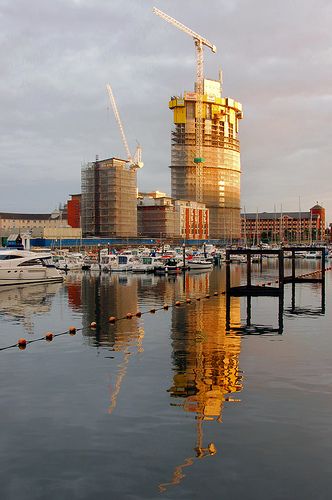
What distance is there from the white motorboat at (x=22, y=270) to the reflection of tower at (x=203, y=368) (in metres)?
44.0

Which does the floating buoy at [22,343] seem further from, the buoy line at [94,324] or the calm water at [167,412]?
the calm water at [167,412]

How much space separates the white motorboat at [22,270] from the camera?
8812cm

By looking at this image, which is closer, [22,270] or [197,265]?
[22,270]

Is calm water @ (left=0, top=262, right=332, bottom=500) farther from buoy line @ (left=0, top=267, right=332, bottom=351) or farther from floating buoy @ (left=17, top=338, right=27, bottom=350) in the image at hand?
buoy line @ (left=0, top=267, right=332, bottom=351)

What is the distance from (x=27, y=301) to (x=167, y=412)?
151 ft

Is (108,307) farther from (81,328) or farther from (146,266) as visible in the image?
(146,266)

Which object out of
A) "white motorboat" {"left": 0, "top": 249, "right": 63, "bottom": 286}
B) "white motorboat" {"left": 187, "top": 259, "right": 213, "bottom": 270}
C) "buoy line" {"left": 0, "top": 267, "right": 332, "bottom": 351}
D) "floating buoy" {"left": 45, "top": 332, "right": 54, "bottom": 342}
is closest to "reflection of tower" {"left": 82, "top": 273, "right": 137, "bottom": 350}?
"buoy line" {"left": 0, "top": 267, "right": 332, "bottom": 351}

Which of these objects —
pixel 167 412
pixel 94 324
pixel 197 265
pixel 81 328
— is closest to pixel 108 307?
pixel 94 324

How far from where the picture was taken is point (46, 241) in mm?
193750

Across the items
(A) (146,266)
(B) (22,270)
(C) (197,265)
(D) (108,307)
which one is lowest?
(D) (108,307)

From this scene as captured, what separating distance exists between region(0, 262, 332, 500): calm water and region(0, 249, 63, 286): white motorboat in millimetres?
43827

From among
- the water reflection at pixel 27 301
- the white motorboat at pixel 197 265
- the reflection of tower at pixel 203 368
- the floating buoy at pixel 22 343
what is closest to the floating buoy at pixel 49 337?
the floating buoy at pixel 22 343

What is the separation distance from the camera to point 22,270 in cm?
9019

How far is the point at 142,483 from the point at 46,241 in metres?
182
